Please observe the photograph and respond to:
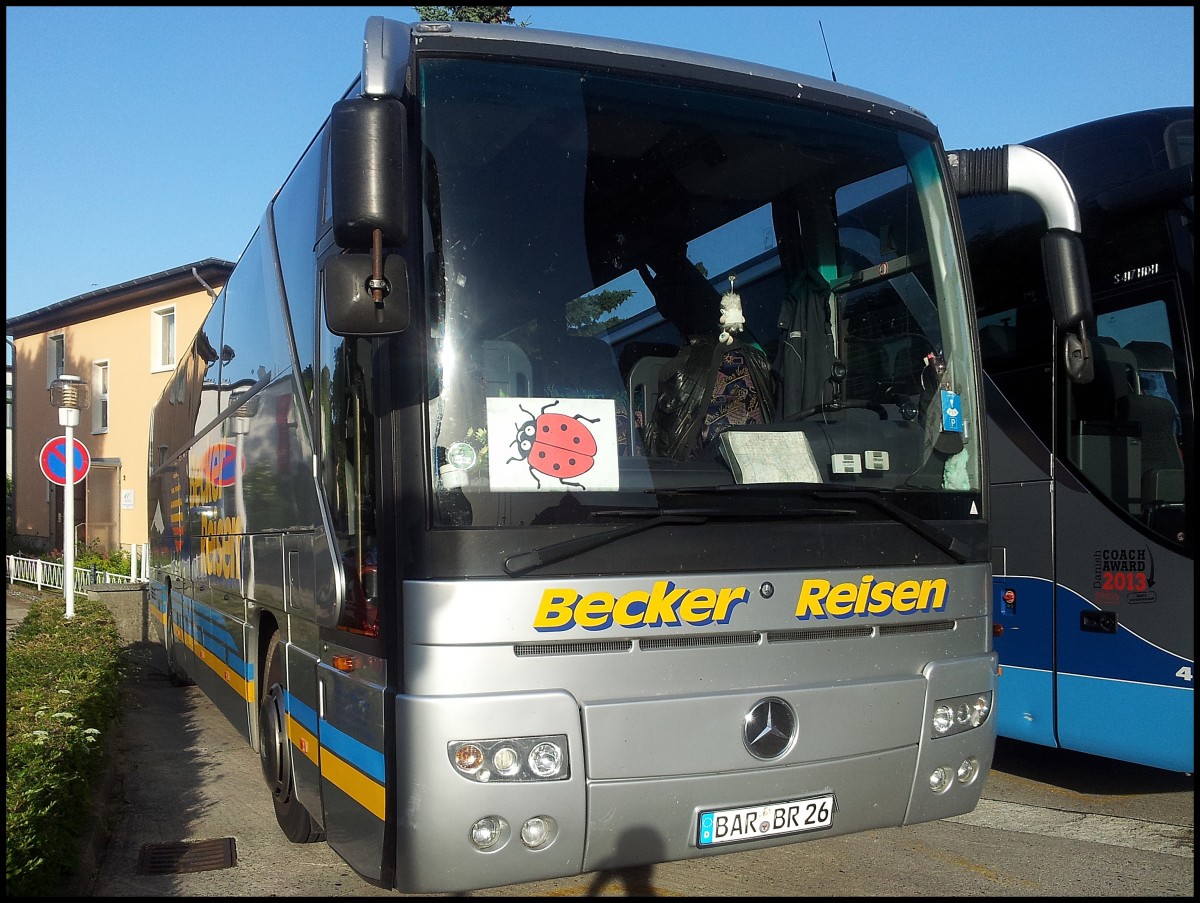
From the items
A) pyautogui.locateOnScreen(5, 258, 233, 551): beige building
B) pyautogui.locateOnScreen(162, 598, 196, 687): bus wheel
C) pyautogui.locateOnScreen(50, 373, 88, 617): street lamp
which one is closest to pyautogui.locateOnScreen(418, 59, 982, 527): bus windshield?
pyautogui.locateOnScreen(162, 598, 196, 687): bus wheel

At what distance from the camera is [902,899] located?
450 cm

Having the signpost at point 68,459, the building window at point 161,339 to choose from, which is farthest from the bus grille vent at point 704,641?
the building window at point 161,339

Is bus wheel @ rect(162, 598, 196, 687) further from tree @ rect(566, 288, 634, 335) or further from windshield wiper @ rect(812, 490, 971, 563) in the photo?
windshield wiper @ rect(812, 490, 971, 563)

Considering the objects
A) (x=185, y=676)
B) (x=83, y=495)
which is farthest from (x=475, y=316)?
(x=83, y=495)

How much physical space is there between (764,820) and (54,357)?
34.2 metres

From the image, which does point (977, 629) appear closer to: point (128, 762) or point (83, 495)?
point (128, 762)

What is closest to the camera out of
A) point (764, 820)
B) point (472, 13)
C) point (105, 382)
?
point (764, 820)

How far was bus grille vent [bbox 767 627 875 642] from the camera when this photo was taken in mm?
4017

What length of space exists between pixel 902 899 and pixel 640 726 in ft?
5.31

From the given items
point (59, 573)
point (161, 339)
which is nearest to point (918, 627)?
point (59, 573)

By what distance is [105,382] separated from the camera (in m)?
31.1

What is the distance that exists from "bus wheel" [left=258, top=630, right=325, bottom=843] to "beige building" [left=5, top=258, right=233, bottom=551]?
886 inches

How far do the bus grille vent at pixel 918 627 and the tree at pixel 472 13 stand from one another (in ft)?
53.7

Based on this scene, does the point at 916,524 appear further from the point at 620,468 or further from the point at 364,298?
the point at 364,298
